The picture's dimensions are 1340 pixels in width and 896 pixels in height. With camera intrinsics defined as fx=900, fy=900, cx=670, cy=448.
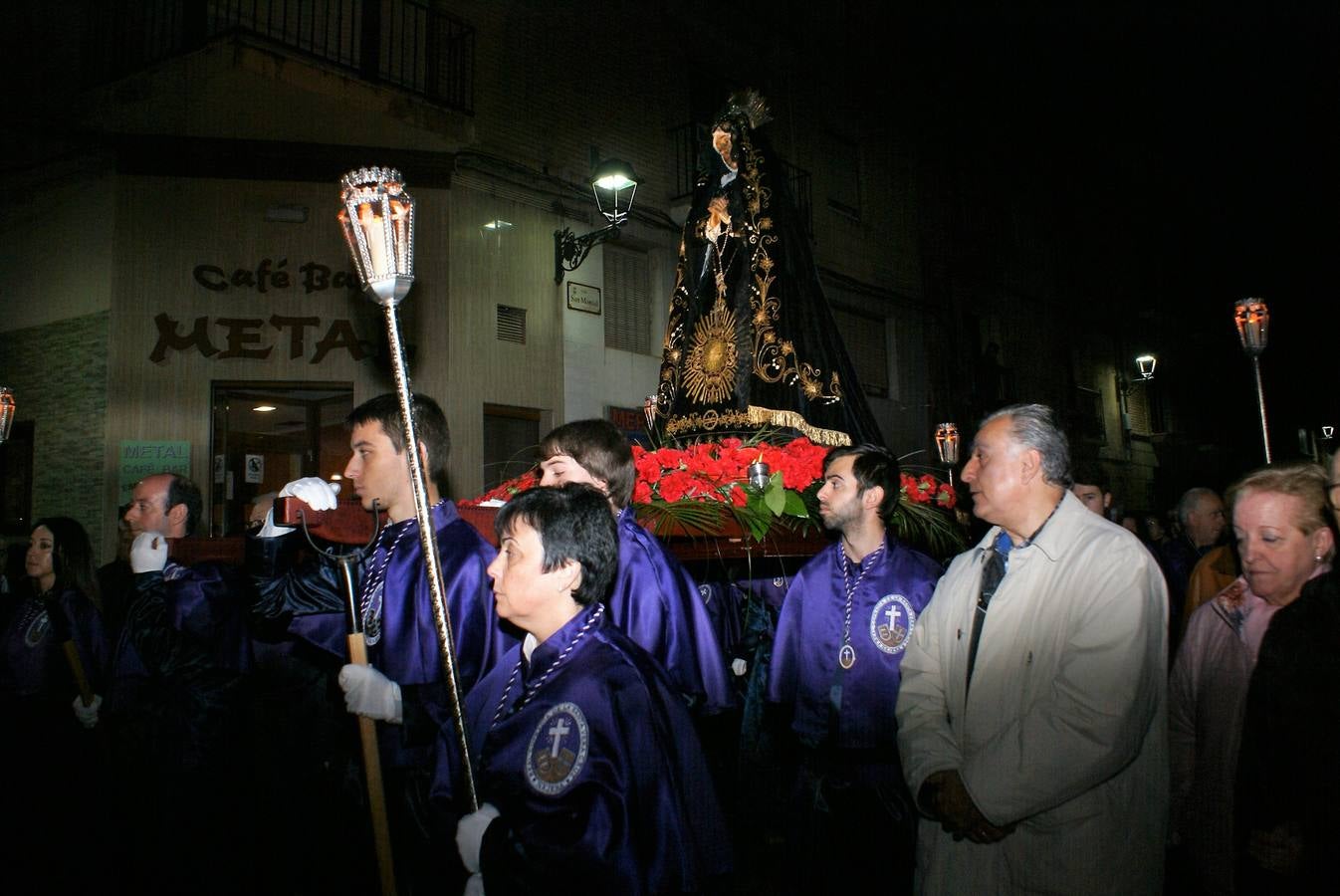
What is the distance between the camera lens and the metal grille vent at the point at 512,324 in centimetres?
1206

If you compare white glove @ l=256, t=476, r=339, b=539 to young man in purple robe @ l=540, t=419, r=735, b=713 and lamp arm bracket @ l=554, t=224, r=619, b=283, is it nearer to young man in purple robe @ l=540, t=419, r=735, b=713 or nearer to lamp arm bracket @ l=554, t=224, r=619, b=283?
young man in purple robe @ l=540, t=419, r=735, b=713

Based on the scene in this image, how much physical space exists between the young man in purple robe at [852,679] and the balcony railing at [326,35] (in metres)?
8.94

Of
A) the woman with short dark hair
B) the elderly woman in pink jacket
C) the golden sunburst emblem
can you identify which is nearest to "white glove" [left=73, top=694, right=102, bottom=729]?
the woman with short dark hair

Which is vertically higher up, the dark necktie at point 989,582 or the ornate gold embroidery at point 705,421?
the ornate gold embroidery at point 705,421

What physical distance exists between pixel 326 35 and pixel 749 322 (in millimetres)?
7839

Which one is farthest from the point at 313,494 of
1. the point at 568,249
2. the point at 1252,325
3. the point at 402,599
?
the point at 568,249

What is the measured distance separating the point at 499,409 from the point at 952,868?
9.84 m

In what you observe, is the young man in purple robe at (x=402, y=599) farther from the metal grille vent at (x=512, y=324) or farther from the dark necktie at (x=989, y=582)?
the metal grille vent at (x=512, y=324)

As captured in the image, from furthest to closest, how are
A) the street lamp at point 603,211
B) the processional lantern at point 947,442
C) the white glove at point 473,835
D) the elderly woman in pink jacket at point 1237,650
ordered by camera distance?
the processional lantern at point 947,442, the street lamp at point 603,211, the elderly woman in pink jacket at point 1237,650, the white glove at point 473,835

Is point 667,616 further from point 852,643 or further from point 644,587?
point 852,643

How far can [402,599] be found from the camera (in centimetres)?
343

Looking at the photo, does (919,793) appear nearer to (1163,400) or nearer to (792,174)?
(792,174)

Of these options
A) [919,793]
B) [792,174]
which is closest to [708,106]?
[792,174]

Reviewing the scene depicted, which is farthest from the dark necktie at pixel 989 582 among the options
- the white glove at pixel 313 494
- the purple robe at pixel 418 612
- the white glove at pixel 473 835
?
the white glove at pixel 313 494
